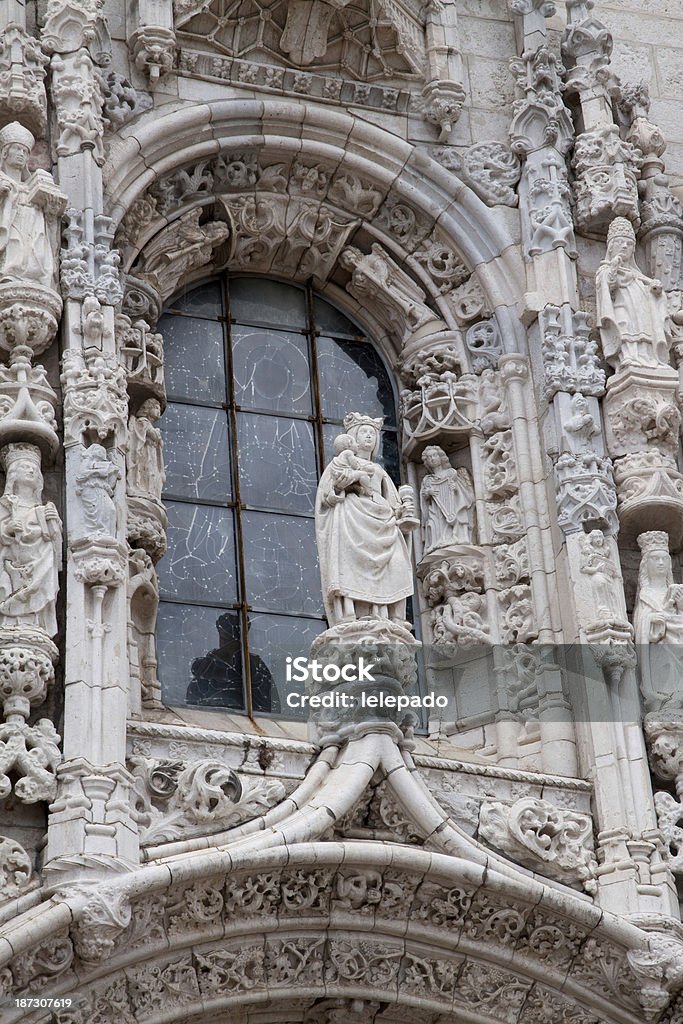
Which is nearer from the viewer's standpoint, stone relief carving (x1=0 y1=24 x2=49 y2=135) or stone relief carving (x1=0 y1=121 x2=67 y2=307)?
stone relief carving (x1=0 y1=121 x2=67 y2=307)

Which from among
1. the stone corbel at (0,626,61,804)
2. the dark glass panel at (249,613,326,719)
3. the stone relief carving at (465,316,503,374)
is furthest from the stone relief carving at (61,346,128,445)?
the stone relief carving at (465,316,503,374)

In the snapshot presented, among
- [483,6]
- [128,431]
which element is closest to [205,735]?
[128,431]

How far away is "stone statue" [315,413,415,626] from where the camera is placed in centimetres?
1244

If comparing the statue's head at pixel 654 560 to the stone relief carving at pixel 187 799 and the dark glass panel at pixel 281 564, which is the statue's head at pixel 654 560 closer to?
the dark glass panel at pixel 281 564

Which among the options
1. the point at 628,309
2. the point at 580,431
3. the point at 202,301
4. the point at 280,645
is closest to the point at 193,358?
the point at 202,301

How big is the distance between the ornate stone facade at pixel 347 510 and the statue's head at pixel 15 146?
0.02 meters

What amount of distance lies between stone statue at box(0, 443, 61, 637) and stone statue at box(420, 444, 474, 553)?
2682mm

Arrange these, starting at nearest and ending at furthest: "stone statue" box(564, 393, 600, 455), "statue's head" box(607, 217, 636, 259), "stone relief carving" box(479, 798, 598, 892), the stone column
→ the stone column
"stone relief carving" box(479, 798, 598, 892)
"stone statue" box(564, 393, 600, 455)
"statue's head" box(607, 217, 636, 259)

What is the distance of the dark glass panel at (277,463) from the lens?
13977 millimetres

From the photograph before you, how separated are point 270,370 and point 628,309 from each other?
2193 mm

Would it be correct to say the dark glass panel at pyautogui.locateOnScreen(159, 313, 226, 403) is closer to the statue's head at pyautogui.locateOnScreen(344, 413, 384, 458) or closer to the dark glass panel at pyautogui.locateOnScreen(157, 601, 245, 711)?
the statue's head at pyautogui.locateOnScreen(344, 413, 384, 458)

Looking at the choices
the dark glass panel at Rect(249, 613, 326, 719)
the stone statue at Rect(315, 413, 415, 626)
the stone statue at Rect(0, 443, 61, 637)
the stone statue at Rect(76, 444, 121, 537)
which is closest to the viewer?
the stone statue at Rect(0, 443, 61, 637)

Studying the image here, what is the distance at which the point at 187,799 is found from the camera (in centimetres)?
1170

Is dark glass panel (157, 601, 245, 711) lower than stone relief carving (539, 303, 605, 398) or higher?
lower
